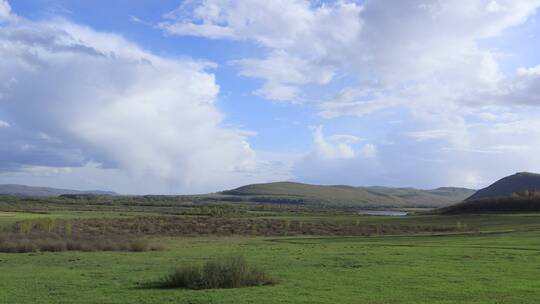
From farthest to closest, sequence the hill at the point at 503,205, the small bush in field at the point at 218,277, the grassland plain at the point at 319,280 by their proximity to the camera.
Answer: the hill at the point at 503,205
the small bush in field at the point at 218,277
the grassland plain at the point at 319,280

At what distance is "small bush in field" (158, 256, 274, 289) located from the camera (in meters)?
18.5

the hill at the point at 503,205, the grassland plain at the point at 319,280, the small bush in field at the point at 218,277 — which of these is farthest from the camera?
the hill at the point at 503,205

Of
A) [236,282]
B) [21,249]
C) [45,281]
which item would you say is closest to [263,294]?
[236,282]

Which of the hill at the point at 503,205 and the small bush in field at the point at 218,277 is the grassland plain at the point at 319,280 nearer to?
the small bush in field at the point at 218,277

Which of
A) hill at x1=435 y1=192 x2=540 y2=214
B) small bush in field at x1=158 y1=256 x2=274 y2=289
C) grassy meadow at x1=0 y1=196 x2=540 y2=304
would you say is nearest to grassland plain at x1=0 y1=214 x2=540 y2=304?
grassy meadow at x1=0 y1=196 x2=540 y2=304

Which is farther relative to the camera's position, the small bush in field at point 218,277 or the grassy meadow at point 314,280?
the small bush in field at point 218,277

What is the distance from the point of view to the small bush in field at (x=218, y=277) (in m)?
18.5

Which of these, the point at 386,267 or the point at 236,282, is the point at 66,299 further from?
the point at 386,267

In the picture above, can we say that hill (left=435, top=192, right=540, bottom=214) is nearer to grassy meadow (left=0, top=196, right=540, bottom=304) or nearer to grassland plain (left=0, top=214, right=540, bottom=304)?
grassy meadow (left=0, top=196, right=540, bottom=304)

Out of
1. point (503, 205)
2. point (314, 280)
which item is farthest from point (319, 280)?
point (503, 205)

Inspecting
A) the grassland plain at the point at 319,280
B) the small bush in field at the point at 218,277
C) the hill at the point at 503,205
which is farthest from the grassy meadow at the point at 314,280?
the hill at the point at 503,205

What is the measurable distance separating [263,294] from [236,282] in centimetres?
207

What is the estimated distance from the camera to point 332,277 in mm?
21250

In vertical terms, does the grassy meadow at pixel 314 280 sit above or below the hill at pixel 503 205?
below
